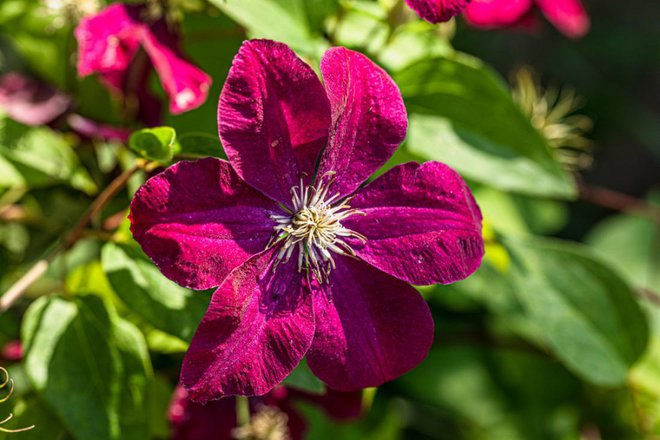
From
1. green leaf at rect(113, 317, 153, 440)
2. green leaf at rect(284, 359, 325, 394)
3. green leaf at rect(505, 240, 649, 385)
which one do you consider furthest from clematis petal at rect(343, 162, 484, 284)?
green leaf at rect(505, 240, 649, 385)

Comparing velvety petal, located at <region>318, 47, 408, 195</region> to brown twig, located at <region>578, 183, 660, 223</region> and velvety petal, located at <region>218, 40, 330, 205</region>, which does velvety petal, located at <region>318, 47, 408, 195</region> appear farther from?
brown twig, located at <region>578, 183, 660, 223</region>

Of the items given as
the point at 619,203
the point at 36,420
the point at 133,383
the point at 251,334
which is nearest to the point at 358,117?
the point at 251,334

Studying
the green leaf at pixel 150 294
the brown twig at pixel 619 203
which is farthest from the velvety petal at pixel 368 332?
the brown twig at pixel 619 203

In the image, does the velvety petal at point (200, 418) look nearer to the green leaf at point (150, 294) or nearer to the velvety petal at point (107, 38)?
the green leaf at point (150, 294)

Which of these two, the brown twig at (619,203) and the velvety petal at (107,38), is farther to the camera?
the brown twig at (619,203)

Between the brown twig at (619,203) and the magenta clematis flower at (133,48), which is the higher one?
the magenta clematis flower at (133,48)

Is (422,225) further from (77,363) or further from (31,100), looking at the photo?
(31,100)

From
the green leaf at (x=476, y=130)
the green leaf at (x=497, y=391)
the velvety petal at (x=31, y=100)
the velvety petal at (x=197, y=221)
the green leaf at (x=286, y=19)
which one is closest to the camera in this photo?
the velvety petal at (x=197, y=221)

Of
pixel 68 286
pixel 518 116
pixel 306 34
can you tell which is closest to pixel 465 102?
pixel 518 116
